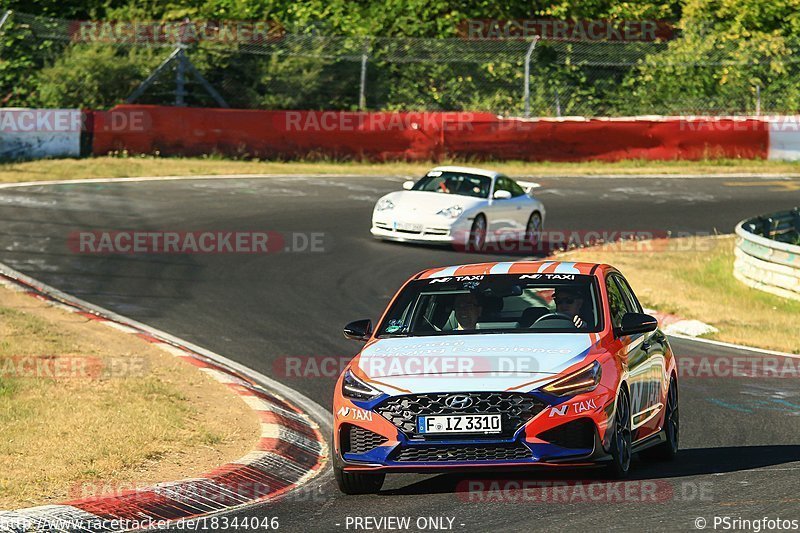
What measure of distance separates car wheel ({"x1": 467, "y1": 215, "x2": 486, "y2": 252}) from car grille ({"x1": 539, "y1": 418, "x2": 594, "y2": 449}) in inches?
552

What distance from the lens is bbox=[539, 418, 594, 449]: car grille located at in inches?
320

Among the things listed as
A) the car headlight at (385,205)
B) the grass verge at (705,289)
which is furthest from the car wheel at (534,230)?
the car headlight at (385,205)

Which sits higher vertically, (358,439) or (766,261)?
(358,439)

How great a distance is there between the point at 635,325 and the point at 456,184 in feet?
46.6

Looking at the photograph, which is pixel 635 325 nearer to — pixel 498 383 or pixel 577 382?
pixel 577 382

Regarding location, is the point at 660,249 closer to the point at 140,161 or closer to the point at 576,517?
the point at 140,161

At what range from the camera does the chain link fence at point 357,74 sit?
3431 cm

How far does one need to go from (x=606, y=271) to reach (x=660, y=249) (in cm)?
1385

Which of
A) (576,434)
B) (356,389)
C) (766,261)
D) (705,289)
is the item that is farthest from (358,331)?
(705,289)

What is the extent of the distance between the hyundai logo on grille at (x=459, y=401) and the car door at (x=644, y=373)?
138cm

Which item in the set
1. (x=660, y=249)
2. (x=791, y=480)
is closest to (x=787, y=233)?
(x=660, y=249)

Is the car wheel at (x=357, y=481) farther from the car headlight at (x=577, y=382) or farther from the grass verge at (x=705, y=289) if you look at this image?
the grass verge at (x=705, y=289)

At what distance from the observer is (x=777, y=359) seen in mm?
14906

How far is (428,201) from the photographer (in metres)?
22.3
